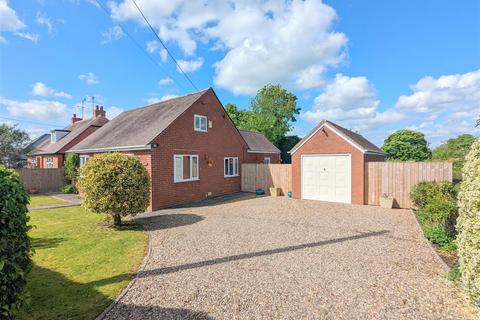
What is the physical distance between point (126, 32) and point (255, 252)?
395 inches

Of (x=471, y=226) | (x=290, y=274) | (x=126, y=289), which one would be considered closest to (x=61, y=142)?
(x=126, y=289)

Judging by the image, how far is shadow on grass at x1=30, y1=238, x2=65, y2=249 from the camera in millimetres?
7293

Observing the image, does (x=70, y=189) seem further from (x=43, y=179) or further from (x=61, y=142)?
(x=61, y=142)

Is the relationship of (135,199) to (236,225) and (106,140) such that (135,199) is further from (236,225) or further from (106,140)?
(106,140)

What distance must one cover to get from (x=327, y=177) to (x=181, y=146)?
8.51 m

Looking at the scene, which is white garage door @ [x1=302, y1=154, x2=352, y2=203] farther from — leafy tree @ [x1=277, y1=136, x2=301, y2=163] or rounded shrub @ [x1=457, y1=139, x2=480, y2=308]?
leafy tree @ [x1=277, y1=136, x2=301, y2=163]

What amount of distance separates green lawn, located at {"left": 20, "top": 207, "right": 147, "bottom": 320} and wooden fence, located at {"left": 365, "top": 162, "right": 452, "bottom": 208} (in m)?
11.1

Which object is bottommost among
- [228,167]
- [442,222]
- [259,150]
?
[442,222]

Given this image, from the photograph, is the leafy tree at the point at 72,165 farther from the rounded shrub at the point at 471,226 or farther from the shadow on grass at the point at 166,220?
the rounded shrub at the point at 471,226

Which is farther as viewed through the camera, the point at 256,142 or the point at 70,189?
the point at 256,142

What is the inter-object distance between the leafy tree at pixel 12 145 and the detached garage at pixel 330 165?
30.2m

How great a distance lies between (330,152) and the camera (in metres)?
14.3

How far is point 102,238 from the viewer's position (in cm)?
795

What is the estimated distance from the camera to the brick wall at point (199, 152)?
1323 centimetres
